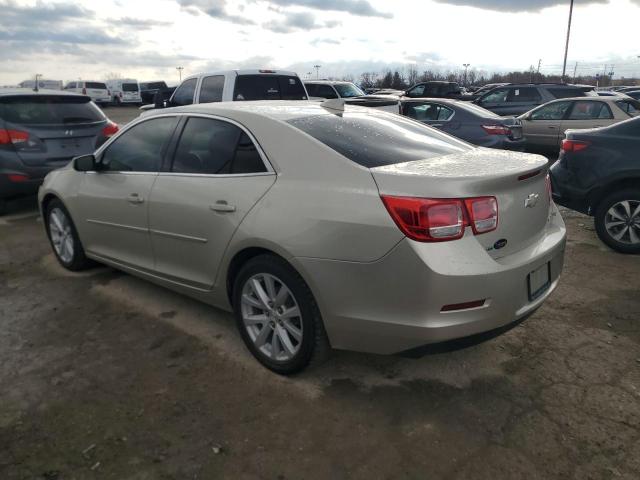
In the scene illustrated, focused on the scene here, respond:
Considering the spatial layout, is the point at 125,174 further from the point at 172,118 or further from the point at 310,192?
the point at 310,192

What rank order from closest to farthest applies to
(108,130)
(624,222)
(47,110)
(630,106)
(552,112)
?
(624,222), (47,110), (108,130), (630,106), (552,112)

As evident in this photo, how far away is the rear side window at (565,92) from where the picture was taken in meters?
13.7

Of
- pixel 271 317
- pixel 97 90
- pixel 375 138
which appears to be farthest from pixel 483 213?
pixel 97 90

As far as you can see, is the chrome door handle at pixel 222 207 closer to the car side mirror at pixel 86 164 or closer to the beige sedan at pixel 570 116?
the car side mirror at pixel 86 164

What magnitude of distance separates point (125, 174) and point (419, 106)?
7.27m

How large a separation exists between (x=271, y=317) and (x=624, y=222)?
4079 millimetres

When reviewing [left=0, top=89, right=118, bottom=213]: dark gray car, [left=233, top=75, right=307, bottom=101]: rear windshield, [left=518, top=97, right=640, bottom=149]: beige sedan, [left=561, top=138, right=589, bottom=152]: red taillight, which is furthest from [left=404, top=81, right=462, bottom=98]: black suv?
[left=0, top=89, right=118, bottom=213]: dark gray car

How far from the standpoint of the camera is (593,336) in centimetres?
357

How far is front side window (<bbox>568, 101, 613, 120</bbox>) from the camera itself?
413 inches

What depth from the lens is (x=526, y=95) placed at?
1427 cm

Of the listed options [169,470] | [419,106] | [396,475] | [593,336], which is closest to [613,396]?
[593,336]

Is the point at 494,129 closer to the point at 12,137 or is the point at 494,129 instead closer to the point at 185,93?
the point at 185,93

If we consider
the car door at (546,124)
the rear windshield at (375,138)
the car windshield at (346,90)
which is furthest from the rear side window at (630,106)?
the rear windshield at (375,138)

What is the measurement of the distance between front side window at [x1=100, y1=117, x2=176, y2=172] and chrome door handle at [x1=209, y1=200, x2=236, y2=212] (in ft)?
2.67
